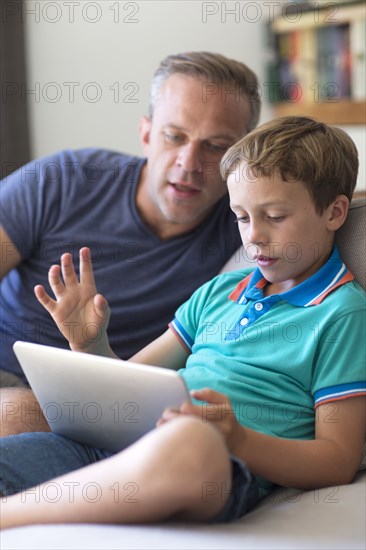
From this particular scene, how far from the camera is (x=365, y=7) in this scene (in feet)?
8.79

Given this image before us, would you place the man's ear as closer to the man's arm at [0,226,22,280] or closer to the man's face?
the man's face

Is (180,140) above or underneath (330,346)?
above

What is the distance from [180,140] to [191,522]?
3.08 ft

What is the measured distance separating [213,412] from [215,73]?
96 cm

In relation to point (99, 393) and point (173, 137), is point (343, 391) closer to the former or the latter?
point (99, 393)

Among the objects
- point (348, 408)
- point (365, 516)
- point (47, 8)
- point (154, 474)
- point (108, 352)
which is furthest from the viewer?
point (47, 8)

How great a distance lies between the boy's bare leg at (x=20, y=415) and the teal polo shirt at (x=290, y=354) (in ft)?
1.07

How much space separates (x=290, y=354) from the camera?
1217 millimetres

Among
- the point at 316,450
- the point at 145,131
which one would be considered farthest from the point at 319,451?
the point at 145,131

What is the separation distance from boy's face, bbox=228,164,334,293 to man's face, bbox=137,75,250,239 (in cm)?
42

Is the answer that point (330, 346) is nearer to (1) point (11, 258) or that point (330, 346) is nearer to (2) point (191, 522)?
(2) point (191, 522)

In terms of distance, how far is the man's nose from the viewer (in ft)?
5.54

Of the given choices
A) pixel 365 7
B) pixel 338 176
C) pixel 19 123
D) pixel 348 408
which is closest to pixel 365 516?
pixel 348 408

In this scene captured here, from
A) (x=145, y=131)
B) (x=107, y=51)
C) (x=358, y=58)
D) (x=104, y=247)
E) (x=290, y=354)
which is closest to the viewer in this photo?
(x=290, y=354)
